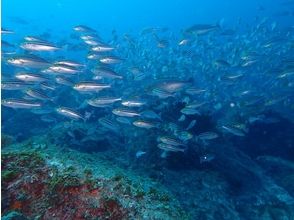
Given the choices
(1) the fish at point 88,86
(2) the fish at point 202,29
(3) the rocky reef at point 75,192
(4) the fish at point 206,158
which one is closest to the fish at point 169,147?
(4) the fish at point 206,158

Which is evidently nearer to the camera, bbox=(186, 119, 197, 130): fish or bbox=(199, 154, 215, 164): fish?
bbox=(199, 154, 215, 164): fish

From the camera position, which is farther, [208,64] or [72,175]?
[208,64]

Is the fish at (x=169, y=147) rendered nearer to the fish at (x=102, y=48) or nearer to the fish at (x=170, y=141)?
the fish at (x=170, y=141)

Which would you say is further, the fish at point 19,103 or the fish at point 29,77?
the fish at point 29,77

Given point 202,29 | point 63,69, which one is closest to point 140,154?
point 63,69

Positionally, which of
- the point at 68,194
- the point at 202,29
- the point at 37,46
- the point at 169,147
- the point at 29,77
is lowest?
the point at 169,147

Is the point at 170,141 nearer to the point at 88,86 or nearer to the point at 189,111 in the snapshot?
the point at 189,111

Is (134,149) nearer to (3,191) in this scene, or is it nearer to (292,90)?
(3,191)

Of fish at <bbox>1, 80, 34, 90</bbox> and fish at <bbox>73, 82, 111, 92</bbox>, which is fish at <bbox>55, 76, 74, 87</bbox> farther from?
fish at <bbox>1, 80, 34, 90</bbox>

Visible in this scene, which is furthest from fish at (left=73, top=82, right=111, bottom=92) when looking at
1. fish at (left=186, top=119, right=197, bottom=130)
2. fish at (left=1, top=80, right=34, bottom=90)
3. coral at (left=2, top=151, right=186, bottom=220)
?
coral at (left=2, top=151, right=186, bottom=220)

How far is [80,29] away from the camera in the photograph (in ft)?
49.3

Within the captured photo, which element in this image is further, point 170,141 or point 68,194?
point 170,141

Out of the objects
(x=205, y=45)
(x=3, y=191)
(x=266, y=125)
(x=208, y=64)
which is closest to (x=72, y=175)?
(x=3, y=191)

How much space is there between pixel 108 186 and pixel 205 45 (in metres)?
19.7
